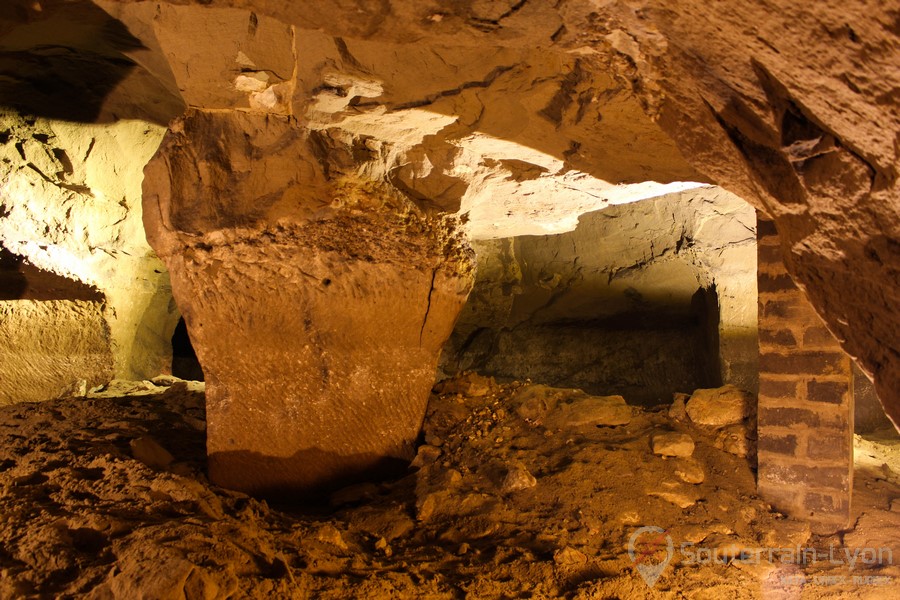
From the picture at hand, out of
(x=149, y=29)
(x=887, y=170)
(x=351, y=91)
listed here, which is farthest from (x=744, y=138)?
(x=149, y=29)

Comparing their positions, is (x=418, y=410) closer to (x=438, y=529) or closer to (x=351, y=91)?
(x=438, y=529)

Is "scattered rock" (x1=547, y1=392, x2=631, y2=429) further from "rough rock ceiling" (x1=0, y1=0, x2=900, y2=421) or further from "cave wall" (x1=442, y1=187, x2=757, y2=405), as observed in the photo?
"cave wall" (x1=442, y1=187, x2=757, y2=405)

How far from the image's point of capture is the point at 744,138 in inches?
46.2

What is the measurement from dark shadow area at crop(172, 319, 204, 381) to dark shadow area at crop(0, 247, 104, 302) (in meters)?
1.75

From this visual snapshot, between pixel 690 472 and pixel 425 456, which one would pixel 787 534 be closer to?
pixel 690 472

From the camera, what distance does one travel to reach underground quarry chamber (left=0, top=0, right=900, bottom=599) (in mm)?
1102

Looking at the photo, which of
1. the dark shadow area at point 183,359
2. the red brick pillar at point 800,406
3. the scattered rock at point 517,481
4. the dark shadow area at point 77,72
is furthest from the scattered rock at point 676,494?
the dark shadow area at point 183,359

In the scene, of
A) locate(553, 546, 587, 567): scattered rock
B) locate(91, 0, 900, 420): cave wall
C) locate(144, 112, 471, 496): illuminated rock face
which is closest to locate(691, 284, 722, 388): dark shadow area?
locate(144, 112, 471, 496): illuminated rock face

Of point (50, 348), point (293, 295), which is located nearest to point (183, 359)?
point (50, 348)

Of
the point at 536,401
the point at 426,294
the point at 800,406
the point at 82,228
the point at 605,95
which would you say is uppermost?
the point at 605,95

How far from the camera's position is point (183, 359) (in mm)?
5742

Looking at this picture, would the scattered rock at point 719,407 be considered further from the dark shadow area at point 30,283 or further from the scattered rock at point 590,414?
the dark shadow area at point 30,283

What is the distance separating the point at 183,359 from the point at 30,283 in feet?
7.09

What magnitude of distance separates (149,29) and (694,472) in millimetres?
2653
